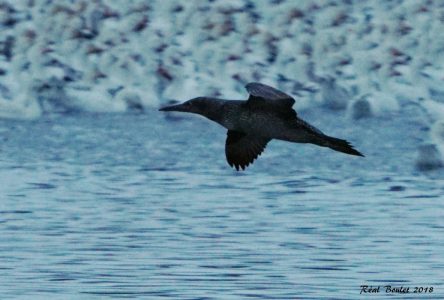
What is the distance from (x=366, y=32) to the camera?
14.5m

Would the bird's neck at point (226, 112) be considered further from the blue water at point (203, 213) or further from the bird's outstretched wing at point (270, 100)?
the blue water at point (203, 213)

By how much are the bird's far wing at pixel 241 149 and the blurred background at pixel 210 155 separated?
0.47m

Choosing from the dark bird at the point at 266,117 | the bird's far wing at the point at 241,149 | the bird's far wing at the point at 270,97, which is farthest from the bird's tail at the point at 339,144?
the bird's far wing at the point at 241,149

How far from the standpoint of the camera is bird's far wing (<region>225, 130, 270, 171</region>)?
28.6 feet

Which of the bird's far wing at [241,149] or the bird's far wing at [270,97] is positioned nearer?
the bird's far wing at [270,97]

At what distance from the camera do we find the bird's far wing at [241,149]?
8703mm

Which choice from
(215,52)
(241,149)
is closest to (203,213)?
(241,149)

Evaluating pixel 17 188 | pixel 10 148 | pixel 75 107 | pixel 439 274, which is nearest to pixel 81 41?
pixel 75 107

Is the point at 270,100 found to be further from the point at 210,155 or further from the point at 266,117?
the point at 210,155

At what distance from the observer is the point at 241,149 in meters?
8.73

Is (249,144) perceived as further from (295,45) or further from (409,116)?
(295,45)

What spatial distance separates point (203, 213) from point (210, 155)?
1.71 metres

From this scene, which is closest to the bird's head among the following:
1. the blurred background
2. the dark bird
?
the dark bird

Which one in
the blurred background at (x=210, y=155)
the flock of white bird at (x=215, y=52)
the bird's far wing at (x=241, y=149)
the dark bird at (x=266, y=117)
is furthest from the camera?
the flock of white bird at (x=215, y=52)
